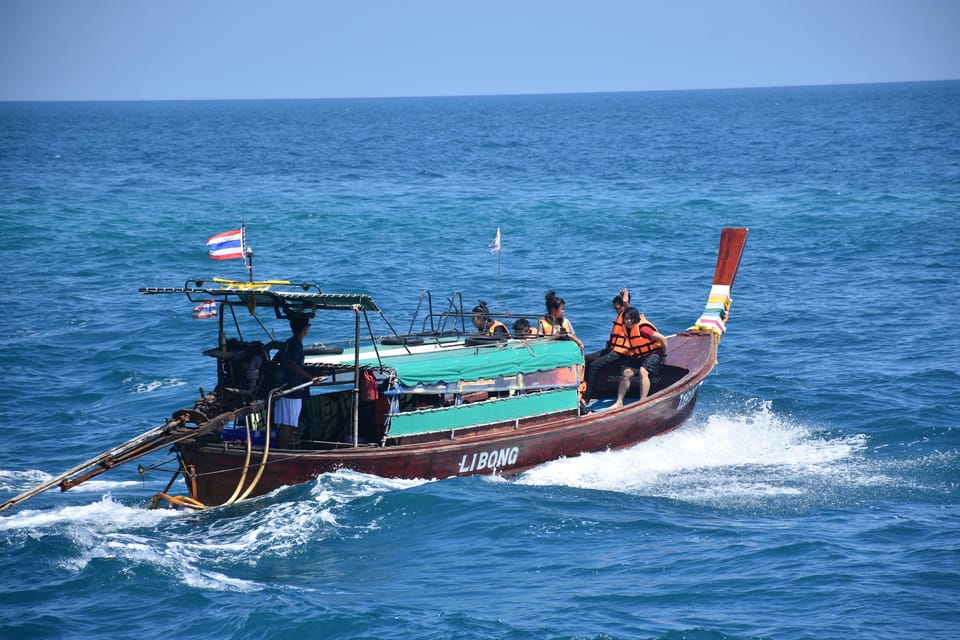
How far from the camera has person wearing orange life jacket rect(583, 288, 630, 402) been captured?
17.3 meters

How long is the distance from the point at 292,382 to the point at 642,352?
5.95m

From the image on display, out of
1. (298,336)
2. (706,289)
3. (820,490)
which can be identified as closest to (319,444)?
(298,336)

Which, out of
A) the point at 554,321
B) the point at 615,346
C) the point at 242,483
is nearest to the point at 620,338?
the point at 615,346

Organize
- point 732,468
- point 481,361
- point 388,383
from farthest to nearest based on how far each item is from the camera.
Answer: point 732,468, point 481,361, point 388,383

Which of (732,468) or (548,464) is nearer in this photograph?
(548,464)

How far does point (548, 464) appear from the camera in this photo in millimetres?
15891

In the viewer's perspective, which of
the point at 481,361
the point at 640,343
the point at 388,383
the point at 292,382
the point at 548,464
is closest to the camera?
the point at 292,382

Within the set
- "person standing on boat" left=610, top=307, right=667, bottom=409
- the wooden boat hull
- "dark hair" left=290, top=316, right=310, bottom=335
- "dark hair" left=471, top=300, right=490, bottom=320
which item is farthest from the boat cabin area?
"person standing on boat" left=610, top=307, right=667, bottom=409

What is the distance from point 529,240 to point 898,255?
40.9ft

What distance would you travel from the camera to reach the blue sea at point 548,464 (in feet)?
39.2

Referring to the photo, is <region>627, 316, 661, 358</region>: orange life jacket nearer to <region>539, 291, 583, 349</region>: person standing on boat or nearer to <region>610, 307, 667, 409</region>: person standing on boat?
<region>610, 307, 667, 409</region>: person standing on boat

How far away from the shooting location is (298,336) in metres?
14.5

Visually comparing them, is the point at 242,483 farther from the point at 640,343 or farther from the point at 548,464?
the point at 640,343

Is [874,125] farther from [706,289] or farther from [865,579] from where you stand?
[865,579]
